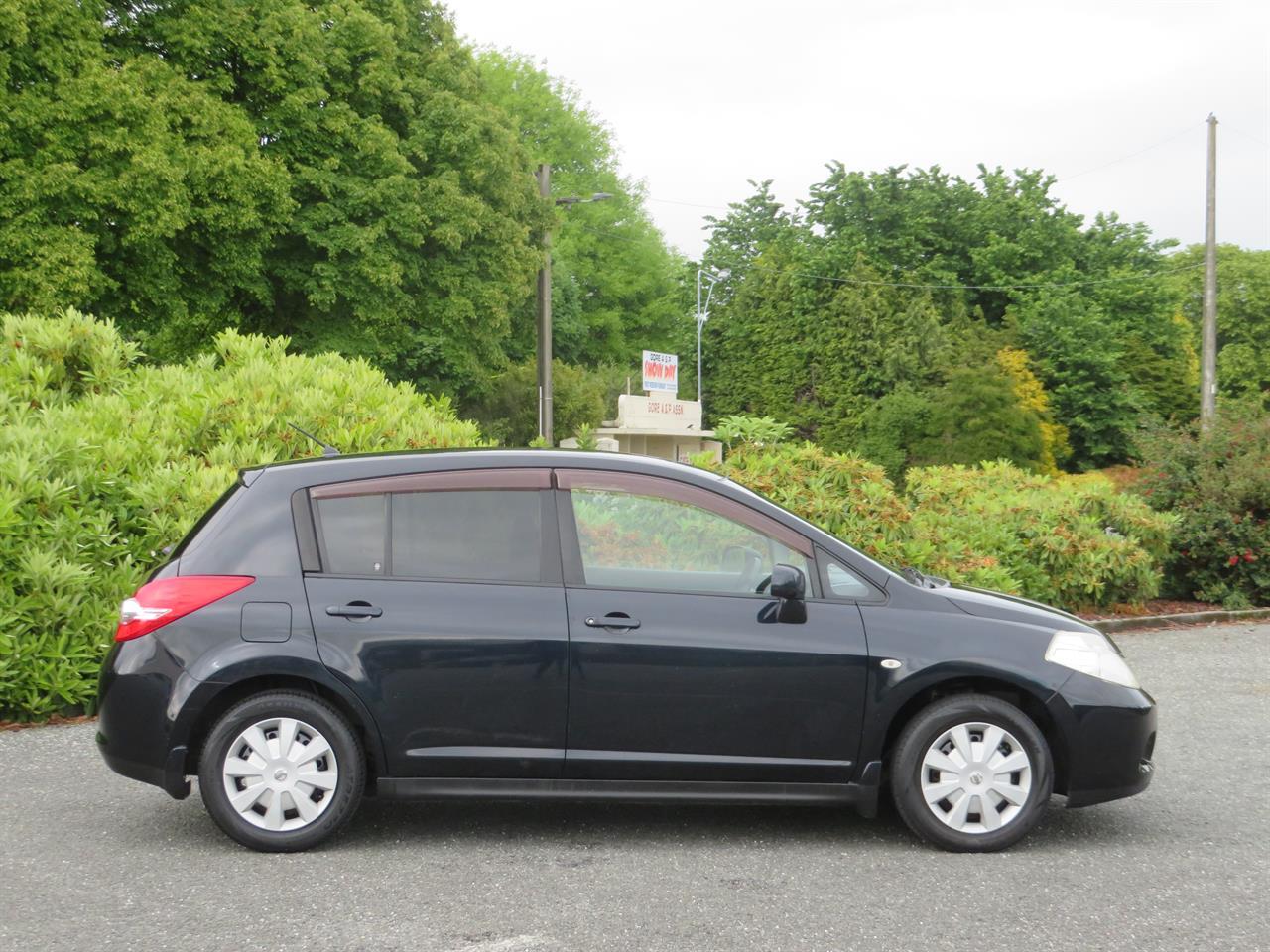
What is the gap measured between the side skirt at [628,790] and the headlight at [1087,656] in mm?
919

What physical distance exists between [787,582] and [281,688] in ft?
6.82

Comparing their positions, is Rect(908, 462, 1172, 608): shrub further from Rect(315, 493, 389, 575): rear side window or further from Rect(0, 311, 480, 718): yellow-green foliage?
Rect(315, 493, 389, 575): rear side window

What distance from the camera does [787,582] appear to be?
538 cm

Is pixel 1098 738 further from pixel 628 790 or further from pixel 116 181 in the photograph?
pixel 116 181

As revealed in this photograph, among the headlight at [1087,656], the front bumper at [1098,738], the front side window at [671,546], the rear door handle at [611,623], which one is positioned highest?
the front side window at [671,546]

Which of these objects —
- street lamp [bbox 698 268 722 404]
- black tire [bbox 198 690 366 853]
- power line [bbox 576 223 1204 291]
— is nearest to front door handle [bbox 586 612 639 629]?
black tire [bbox 198 690 366 853]

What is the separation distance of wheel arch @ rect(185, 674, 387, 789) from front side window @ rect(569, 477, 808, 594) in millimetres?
1064

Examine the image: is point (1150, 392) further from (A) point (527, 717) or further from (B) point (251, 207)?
(A) point (527, 717)

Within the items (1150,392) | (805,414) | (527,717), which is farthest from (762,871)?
(805,414)

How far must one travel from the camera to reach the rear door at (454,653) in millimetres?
5434

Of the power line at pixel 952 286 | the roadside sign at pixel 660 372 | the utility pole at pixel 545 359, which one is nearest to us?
the utility pole at pixel 545 359

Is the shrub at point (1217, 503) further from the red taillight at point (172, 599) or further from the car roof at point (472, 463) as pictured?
the red taillight at point (172, 599)

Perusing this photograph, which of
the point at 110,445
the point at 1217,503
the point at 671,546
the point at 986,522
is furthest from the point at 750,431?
the point at 671,546

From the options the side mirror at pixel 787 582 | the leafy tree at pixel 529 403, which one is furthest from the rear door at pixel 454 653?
the leafy tree at pixel 529 403
